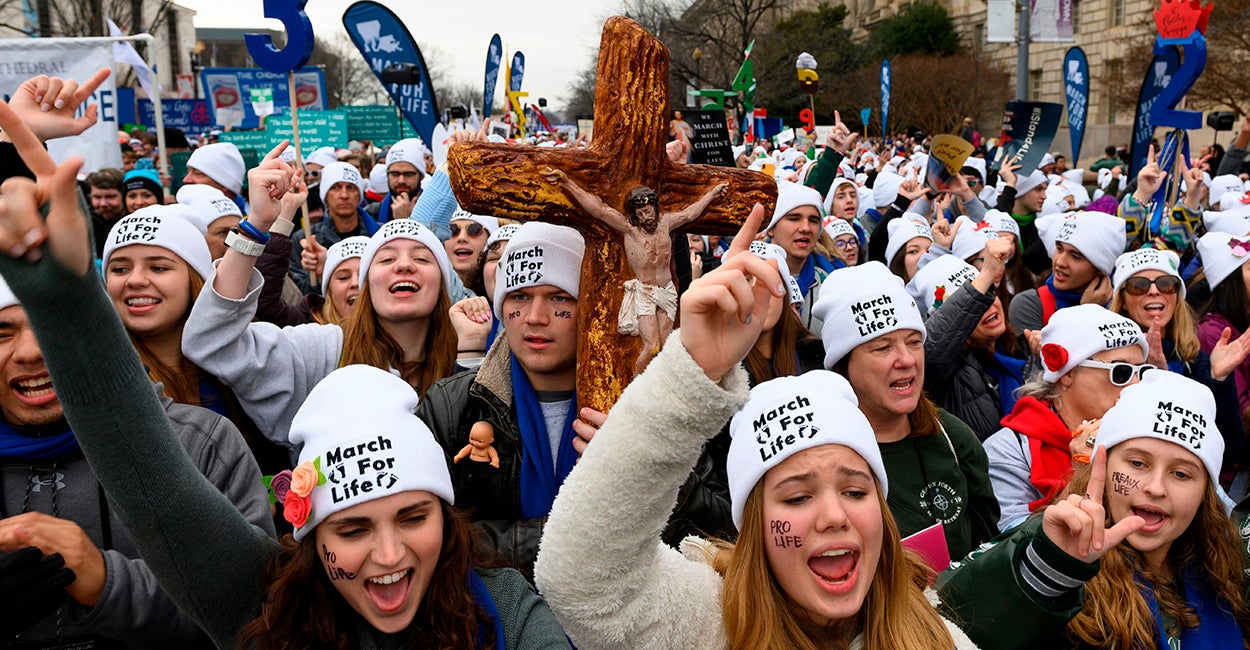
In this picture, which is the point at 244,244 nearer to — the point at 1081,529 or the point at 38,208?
the point at 38,208

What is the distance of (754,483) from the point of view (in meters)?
2.54

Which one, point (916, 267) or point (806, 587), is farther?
point (916, 267)

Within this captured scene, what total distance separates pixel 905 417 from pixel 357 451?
2085 millimetres

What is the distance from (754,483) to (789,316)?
220 cm

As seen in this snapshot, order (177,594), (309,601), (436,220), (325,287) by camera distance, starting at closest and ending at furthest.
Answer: (177,594)
(309,601)
(325,287)
(436,220)

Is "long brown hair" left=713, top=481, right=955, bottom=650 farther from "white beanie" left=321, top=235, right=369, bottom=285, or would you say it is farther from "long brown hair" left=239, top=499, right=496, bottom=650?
"white beanie" left=321, top=235, right=369, bottom=285

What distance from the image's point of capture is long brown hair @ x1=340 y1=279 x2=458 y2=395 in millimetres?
4227

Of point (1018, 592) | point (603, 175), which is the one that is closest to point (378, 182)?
point (603, 175)

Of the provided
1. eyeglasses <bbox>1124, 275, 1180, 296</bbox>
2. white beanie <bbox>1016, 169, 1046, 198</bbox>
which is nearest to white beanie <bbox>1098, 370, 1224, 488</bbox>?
eyeglasses <bbox>1124, 275, 1180, 296</bbox>

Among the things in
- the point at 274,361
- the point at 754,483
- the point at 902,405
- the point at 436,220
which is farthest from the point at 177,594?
the point at 436,220

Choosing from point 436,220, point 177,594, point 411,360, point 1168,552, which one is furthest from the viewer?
point 436,220

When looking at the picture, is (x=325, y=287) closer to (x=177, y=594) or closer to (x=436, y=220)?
(x=436, y=220)

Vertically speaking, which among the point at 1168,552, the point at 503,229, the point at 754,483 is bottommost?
the point at 1168,552

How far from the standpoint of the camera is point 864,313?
4.02 m
